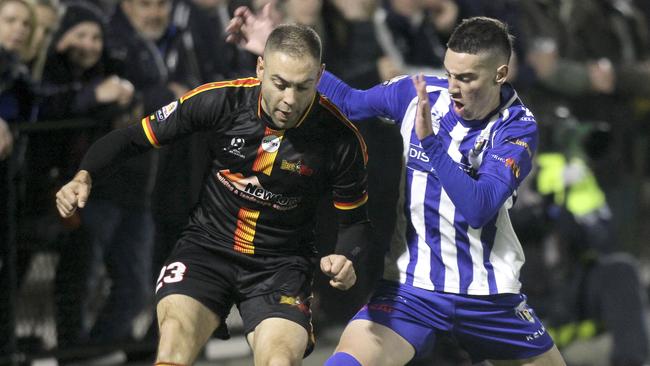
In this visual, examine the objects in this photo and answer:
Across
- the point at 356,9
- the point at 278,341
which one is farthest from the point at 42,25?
the point at 278,341

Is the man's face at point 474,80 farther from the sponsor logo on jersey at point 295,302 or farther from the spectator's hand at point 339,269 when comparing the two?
the sponsor logo on jersey at point 295,302

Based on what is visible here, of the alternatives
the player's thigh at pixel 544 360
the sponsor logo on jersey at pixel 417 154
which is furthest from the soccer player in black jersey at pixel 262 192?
the player's thigh at pixel 544 360

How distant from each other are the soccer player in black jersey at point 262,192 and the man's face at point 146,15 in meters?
1.96

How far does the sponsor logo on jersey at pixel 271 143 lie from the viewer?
4957mm

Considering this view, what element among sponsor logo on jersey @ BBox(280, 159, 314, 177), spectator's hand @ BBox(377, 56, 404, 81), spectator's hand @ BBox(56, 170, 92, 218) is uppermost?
sponsor logo on jersey @ BBox(280, 159, 314, 177)

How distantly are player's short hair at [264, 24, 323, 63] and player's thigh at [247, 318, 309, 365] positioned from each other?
114cm

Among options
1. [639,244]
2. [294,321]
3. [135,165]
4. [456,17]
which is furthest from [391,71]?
[639,244]

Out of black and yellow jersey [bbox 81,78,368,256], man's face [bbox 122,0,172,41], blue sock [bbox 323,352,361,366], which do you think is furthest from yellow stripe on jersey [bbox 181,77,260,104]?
man's face [bbox 122,0,172,41]

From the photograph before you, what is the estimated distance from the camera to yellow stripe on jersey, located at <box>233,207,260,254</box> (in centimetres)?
507

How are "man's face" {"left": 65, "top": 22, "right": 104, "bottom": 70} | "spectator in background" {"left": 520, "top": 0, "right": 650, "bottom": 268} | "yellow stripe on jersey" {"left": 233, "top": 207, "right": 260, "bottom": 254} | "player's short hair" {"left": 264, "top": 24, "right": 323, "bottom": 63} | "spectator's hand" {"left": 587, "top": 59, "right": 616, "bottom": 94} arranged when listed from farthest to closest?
"spectator's hand" {"left": 587, "top": 59, "right": 616, "bottom": 94}
"spectator in background" {"left": 520, "top": 0, "right": 650, "bottom": 268}
"man's face" {"left": 65, "top": 22, "right": 104, "bottom": 70}
"yellow stripe on jersey" {"left": 233, "top": 207, "right": 260, "bottom": 254}
"player's short hair" {"left": 264, "top": 24, "right": 323, "bottom": 63}

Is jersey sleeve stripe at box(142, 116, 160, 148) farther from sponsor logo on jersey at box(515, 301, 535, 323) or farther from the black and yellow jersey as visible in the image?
sponsor logo on jersey at box(515, 301, 535, 323)

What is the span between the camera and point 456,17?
26.9ft

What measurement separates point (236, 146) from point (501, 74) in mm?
1206

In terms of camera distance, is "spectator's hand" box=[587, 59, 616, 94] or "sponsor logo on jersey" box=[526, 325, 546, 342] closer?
"sponsor logo on jersey" box=[526, 325, 546, 342]
